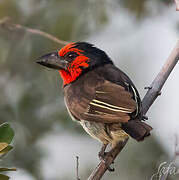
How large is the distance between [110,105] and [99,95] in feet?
0.60

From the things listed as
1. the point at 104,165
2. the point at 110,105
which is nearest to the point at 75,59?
the point at 110,105

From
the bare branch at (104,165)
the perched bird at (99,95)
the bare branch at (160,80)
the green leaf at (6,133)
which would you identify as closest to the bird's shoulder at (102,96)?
the perched bird at (99,95)

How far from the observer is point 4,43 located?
631 centimetres

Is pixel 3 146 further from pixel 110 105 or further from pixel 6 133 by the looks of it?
pixel 110 105

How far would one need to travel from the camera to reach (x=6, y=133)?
306cm

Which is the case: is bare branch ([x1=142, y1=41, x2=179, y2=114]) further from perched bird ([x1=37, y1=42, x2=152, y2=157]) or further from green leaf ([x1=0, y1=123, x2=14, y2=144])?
green leaf ([x1=0, y1=123, x2=14, y2=144])

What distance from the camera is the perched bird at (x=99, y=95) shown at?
3.89m

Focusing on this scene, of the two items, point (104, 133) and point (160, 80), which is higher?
point (160, 80)

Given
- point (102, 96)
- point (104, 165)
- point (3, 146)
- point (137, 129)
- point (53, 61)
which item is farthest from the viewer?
point (53, 61)

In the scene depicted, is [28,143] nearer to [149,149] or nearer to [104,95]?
[149,149]

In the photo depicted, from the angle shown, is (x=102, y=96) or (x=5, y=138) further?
(x=102, y=96)

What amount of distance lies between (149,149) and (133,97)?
214 centimetres

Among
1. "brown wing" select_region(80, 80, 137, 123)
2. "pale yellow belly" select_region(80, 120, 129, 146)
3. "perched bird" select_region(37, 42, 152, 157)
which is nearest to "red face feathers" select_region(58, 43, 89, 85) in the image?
"perched bird" select_region(37, 42, 152, 157)

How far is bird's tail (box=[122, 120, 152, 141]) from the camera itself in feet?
12.0
